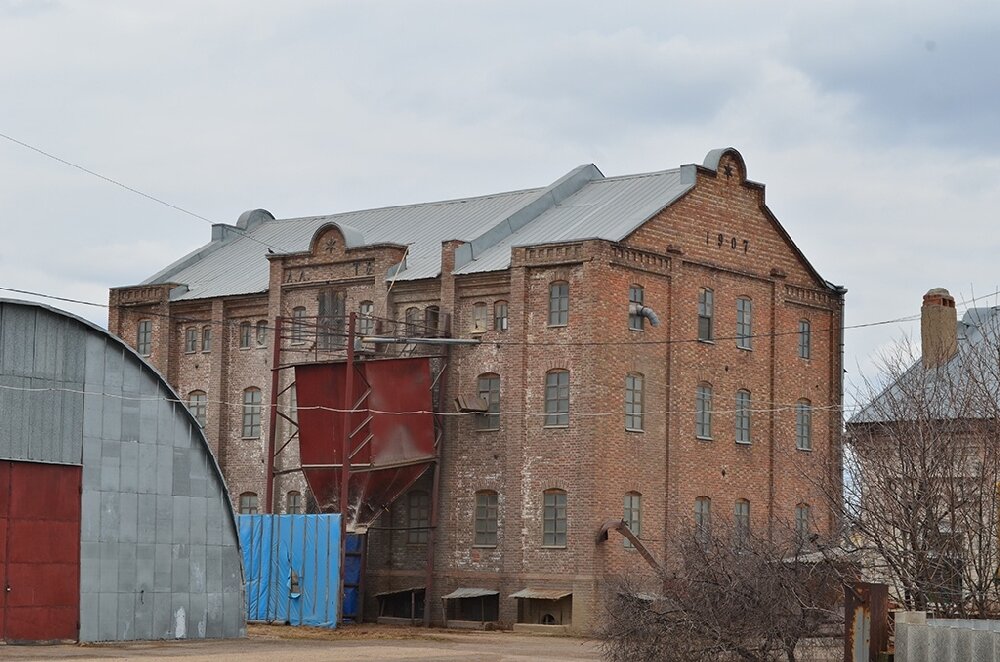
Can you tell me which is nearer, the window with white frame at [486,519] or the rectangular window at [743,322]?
the window with white frame at [486,519]

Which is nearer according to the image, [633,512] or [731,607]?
[731,607]

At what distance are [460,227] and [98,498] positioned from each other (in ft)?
63.6

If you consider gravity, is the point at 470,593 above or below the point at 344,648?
above

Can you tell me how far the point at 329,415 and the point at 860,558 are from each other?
843 inches

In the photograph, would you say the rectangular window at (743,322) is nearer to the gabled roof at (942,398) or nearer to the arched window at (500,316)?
the arched window at (500,316)

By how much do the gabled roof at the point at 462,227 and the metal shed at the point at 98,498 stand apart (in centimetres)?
1267

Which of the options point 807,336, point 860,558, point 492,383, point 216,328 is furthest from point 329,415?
point 860,558

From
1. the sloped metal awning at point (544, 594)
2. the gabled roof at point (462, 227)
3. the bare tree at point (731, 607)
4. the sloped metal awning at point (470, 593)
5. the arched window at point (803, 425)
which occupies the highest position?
the gabled roof at point (462, 227)

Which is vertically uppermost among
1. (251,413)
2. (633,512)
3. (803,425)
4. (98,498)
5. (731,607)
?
(251,413)

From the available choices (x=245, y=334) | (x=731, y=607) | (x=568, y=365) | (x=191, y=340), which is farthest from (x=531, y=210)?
(x=731, y=607)

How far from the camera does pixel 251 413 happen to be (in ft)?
168

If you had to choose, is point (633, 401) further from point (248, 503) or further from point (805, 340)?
point (248, 503)

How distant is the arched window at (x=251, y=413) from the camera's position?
5088 centimetres

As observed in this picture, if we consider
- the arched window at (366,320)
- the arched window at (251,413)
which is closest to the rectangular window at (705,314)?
the arched window at (366,320)
